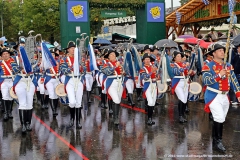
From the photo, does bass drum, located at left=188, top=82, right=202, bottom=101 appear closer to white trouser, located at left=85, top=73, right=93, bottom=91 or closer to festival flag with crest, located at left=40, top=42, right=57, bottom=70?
festival flag with crest, located at left=40, top=42, right=57, bottom=70

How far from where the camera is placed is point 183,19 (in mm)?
21047

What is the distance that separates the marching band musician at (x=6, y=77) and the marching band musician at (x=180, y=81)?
12.9ft

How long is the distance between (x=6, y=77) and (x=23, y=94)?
1.50 m

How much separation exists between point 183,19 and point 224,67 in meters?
14.9

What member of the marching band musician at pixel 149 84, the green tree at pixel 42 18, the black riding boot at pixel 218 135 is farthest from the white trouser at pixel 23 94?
the green tree at pixel 42 18

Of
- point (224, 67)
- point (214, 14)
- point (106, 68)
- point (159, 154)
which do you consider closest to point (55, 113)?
point (106, 68)

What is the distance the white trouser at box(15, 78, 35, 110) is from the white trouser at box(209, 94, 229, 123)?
4003mm

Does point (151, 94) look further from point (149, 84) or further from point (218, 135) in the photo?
point (218, 135)

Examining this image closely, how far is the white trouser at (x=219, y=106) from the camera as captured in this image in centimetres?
664

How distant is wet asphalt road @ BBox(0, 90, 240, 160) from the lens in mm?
6562

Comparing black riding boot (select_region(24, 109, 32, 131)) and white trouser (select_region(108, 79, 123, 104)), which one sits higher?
white trouser (select_region(108, 79, 123, 104))

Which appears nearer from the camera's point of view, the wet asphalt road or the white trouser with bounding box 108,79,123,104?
the wet asphalt road

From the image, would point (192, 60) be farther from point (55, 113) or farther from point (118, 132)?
point (55, 113)

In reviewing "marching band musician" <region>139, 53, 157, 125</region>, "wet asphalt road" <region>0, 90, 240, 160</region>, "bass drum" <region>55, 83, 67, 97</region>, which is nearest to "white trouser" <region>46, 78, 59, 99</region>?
"wet asphalt road" <region>0, 90, 240, 160</region>
